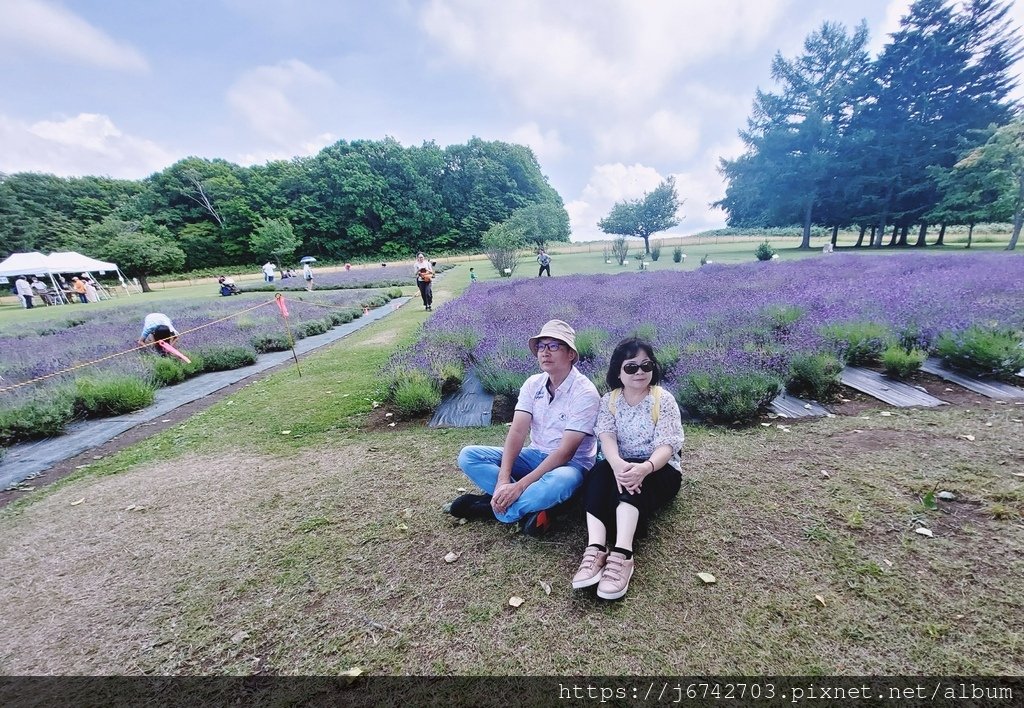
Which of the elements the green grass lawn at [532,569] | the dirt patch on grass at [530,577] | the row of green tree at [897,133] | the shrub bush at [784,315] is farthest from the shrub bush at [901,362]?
the row of green tree at [897,133]

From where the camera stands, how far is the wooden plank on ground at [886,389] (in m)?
4.14

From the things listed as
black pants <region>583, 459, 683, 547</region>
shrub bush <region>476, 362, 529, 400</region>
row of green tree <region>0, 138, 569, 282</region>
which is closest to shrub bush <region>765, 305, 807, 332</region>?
shrub bush <region>476, 362, 529, 400</region>

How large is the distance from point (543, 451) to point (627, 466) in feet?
2.06

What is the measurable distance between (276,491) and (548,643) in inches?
105

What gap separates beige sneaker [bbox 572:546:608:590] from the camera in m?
2.11

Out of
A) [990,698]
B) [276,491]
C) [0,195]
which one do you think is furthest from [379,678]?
[0,195]

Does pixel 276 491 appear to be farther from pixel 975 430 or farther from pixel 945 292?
pixel 945 292

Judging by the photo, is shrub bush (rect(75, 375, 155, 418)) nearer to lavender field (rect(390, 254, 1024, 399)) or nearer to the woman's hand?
lavender field (rect(390, 254, 1024, 399))

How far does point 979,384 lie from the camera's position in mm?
4430

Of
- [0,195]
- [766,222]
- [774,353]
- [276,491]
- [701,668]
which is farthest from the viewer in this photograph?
[0,195]

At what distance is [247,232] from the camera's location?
174 feet

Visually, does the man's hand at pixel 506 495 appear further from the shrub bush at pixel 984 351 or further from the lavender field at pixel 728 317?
the shrub bush at pixel 984 351

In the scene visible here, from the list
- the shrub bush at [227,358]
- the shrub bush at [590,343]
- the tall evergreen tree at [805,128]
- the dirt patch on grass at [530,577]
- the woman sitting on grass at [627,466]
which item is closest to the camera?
the dirt patch on grass at [530,577]

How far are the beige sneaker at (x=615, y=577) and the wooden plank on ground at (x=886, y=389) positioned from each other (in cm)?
395
